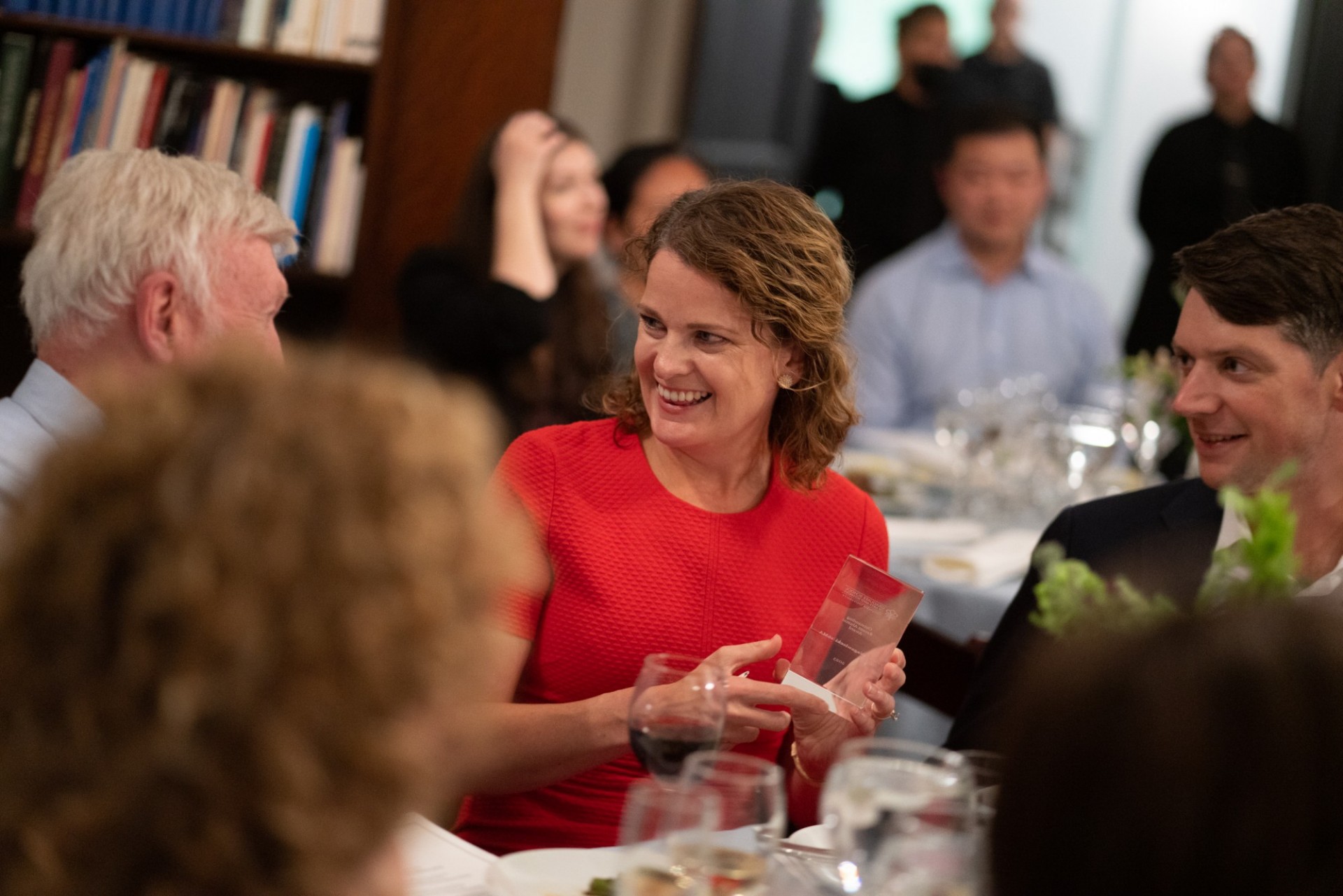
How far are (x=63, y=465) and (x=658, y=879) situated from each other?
2.01ft

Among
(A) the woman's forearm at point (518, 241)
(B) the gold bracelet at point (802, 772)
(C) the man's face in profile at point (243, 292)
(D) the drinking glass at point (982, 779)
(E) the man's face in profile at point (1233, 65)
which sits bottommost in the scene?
(B) the gold bracelet at point (802, 772)

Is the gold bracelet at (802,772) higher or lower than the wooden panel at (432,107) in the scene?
lower

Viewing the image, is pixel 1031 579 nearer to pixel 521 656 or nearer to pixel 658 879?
pixel 521 656

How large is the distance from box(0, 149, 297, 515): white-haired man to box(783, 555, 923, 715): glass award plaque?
2.64ft

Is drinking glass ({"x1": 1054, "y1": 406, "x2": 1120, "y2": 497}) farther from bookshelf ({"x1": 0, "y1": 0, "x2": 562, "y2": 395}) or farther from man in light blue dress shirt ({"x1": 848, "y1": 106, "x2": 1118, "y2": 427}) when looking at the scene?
bookshelf ({"x1": 0, "y1": 0, "x2": 562, "y2": 395})

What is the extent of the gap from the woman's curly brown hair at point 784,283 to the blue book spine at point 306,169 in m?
2.27

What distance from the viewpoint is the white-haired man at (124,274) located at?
1.87 m

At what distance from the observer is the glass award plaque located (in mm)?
1682

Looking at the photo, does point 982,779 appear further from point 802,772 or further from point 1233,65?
point 1233,65

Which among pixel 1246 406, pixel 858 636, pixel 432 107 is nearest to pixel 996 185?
pixel 432 107

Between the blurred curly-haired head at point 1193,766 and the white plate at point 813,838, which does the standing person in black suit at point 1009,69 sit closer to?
the white plate at point 813,838

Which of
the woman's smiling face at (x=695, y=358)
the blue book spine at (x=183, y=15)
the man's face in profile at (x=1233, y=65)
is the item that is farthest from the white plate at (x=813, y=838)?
the man's face in profile at (x=1233, y=65)

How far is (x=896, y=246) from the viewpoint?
20.6ft

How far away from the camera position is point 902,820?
1128 mm
